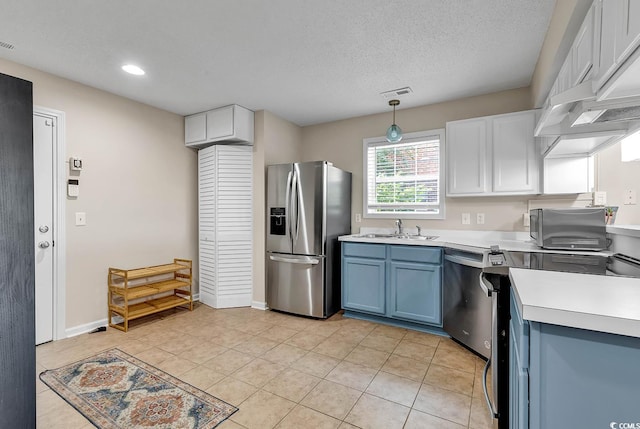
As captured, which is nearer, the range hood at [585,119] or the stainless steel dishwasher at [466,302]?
the range hood at [585,119]

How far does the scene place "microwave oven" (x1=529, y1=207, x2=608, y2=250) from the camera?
2.12 meters

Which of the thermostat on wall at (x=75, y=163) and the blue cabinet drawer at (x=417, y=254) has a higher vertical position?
the thermostat on wall at (x=75, y=163)

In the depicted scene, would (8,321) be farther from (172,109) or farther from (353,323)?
(172,109)

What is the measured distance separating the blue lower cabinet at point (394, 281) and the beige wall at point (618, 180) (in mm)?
1449

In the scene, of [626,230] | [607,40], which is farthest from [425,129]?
[607,40]

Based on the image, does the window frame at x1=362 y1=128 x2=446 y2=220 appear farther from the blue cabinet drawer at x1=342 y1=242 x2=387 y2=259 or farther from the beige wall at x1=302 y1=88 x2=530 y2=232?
the blue cabinet drawer at x1=342 y1=242 x2=387 y2=259

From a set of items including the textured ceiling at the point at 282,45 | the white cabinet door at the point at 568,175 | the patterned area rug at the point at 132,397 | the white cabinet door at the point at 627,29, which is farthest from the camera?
the white cabinet door at the point at 568,175

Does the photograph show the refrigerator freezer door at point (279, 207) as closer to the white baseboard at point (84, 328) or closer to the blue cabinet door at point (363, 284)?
the blue cabinet door at point (363, 284)

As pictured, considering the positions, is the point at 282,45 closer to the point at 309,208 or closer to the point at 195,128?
the point at 309,208

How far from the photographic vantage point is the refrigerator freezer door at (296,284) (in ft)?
11.1

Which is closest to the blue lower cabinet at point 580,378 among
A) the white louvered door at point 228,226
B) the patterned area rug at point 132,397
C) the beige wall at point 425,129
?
the patterned area rug at point 132,397

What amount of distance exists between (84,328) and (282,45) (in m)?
3.28

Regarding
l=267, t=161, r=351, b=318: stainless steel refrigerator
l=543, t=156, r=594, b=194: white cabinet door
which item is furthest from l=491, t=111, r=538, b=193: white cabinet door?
l=267, t=161, r=351, b=318: stainless steel refrigerator

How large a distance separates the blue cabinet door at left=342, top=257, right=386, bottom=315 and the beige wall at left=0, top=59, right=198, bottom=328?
219 centimetres
